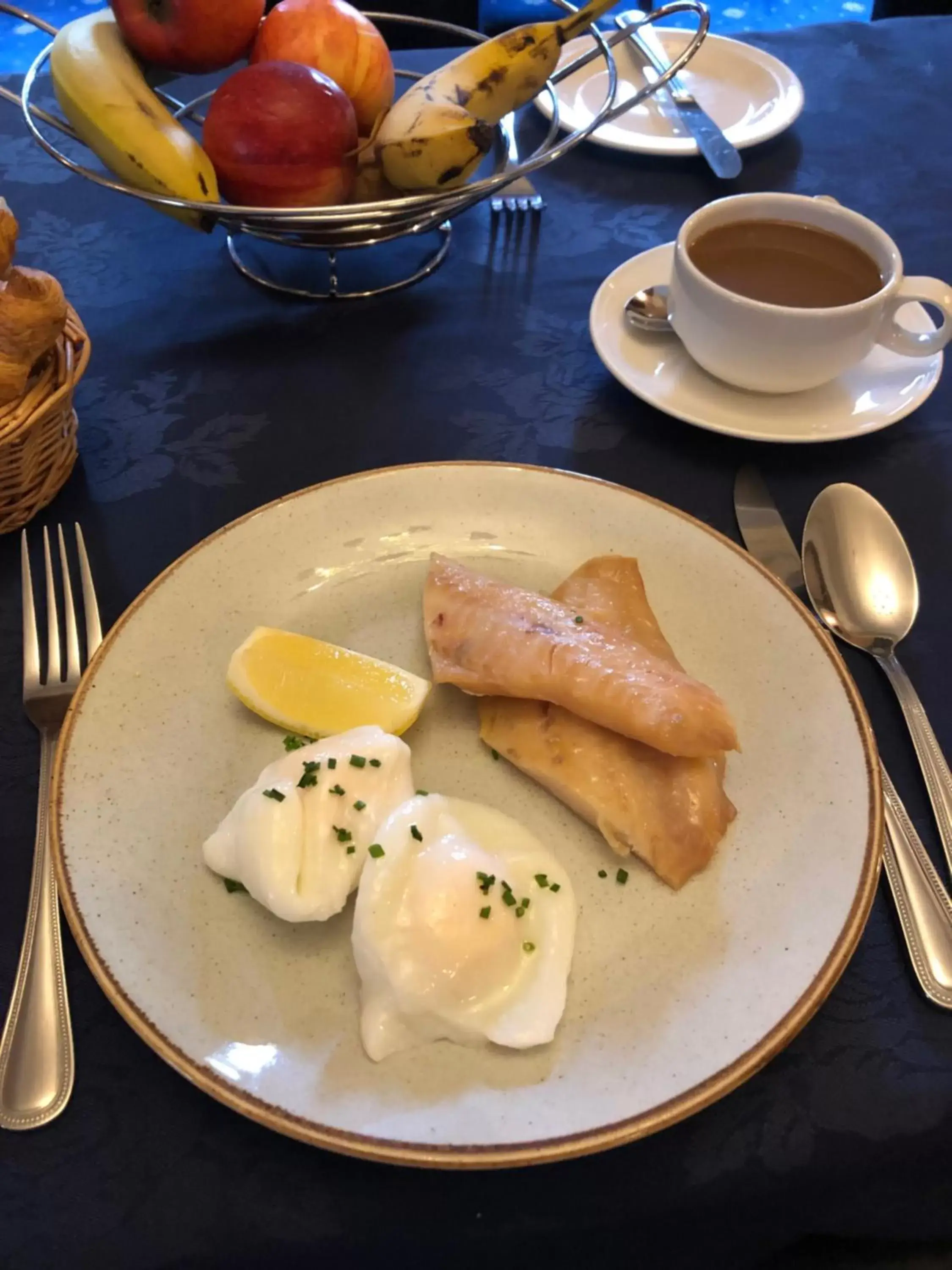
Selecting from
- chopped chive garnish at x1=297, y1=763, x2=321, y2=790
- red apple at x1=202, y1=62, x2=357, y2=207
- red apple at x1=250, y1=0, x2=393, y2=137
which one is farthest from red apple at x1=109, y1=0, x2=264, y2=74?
chopped chive garnish at x1=297, y1=763, x2=321, y2=790

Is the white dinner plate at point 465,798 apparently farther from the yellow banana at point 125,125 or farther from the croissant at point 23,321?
the yellow banana at point 125,125

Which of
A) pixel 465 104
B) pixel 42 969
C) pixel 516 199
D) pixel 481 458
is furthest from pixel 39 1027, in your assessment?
pixel 516 199

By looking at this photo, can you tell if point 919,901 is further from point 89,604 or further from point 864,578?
point 89,604

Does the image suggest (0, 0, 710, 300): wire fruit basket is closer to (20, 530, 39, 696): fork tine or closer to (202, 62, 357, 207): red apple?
(202, 62, 357, 207): red apple

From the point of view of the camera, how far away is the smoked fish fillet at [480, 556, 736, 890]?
792 mm

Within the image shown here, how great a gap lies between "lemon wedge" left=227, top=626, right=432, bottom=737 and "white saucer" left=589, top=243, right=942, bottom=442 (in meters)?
0.53

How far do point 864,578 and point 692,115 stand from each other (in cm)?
102

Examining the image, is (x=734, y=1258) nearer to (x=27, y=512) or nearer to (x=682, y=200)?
(x=27, y=512)

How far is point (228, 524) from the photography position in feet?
3.21

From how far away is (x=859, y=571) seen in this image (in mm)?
1021

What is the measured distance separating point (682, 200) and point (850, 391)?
0.55 metres

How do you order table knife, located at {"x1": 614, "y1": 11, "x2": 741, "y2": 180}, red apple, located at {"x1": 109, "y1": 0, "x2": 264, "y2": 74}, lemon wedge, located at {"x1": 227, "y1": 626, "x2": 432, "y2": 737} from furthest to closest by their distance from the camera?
1. table knife, located at {"x1": 614, "y1": 11, "x2": 741, "y2": 180}
2. red apple, located at {"x1": 109, "y1": 0, "x2": 264, "y2": 74}
3. lemon wedge, located at {"x1": 227, "y1": 626, "x2": 432, "y2": 737}

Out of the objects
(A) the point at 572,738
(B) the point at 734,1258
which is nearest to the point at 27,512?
(A) the point at 572,738

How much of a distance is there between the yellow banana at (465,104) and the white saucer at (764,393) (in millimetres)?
265
